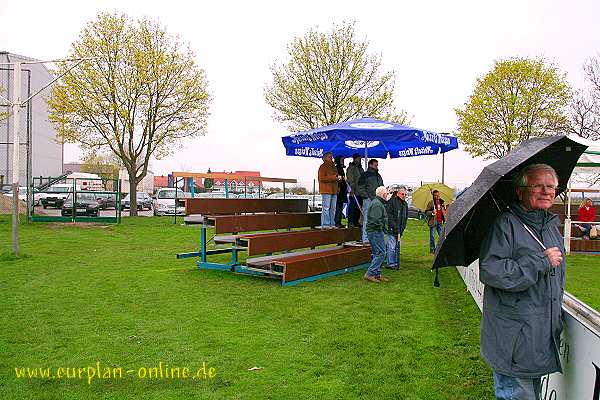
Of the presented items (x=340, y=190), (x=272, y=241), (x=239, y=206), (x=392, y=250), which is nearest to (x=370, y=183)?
(x=340, y=190)

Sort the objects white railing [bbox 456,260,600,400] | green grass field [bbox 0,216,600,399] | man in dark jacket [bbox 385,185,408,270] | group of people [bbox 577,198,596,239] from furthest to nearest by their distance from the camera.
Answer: group of people [bbox 577,198,596,239] → man in dark jacket [bbox 385,185,408,270] → green grass field [bbox 0,216,600,399] → white railing [bbox 456,260,600,400]

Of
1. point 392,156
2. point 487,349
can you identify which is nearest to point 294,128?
point 392,156

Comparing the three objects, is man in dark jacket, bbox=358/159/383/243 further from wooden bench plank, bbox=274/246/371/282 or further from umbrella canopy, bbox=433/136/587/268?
umbrella canopy, bbox=433/136/587/268

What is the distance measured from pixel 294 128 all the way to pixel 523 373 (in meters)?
28.7

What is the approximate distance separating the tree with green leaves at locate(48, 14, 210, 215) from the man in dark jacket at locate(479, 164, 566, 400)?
87.7 ft

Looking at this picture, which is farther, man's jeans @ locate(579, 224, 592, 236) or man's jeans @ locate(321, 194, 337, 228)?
man's jeans @ locate(579, 224, 592, 236)

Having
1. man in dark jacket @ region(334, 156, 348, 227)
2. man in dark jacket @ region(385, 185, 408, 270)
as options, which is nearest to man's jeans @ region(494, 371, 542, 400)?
man in dark jacket @ region(385, 185, 408, 270)

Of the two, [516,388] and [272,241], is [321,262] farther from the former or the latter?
[516,388]

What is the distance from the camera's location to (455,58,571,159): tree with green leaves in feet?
92.8

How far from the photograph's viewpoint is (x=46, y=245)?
15.2m

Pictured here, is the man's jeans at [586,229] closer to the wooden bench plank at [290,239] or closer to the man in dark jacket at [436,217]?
the man in dark jacket at [436,217]

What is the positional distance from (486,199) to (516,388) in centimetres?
108

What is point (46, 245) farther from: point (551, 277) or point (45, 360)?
point (551, 277)
